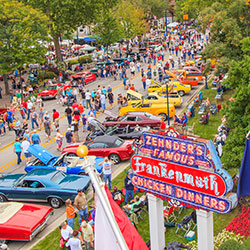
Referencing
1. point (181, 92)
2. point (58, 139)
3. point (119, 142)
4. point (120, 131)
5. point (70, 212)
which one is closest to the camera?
point (70, 212)

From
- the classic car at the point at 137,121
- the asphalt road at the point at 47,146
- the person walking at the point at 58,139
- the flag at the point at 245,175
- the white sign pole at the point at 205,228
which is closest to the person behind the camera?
the white sign pole at the point at 205,228

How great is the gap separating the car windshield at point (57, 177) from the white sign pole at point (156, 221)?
6.61 meters

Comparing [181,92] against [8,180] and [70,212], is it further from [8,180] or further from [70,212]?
[70,212]

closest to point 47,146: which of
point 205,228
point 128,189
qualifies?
point 128,189

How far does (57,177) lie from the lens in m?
16.5

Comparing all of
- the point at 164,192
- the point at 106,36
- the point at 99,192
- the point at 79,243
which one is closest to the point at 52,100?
the point at 106,36

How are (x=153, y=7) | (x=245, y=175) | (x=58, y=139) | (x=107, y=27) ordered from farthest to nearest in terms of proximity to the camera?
1. (x=153, y=7)
2. (x=107, y=27)
3. (x=58, y=139)
4. (x=245, y=175)

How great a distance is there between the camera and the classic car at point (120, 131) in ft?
68.8

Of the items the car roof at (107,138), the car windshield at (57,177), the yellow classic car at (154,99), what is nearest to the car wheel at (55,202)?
the car windshield at (57,177)

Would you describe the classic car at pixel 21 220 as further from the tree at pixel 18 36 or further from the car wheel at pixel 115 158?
the tree at pixel 18 36

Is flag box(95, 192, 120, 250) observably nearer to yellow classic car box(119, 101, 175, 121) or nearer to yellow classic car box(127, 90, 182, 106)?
yellow classic car box(119, 101, 175, 121)

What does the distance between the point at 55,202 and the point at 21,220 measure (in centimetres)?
238

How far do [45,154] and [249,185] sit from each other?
10.1 meters

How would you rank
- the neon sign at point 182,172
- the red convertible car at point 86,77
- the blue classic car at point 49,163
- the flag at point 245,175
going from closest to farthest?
the neon sign at point 182,172 → the flag at point 245,175 → the blue classic car at point 49,163 → the red convertible car at point 86,77
